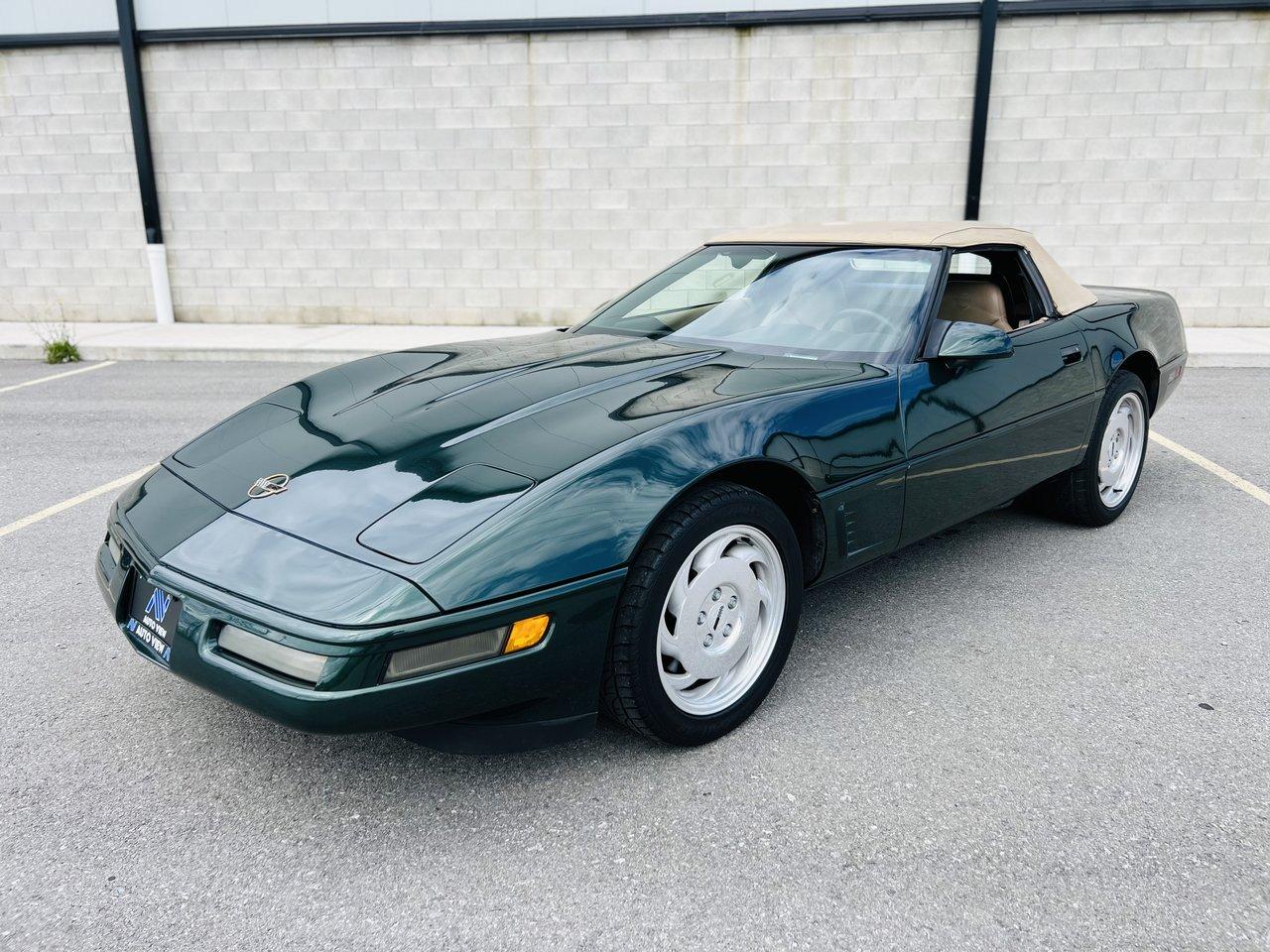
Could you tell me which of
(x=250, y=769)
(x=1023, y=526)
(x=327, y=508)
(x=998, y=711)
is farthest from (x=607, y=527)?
(x=1023, y=526)

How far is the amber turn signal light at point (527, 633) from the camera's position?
2186 millimetres

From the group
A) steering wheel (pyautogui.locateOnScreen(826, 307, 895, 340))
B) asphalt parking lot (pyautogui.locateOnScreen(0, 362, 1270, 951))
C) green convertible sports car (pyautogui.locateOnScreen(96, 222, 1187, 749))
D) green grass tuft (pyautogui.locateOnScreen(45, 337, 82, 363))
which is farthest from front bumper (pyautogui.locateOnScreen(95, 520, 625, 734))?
green grass tuft (pyautogui.locateOnScreen(45, 337, 82, 363))

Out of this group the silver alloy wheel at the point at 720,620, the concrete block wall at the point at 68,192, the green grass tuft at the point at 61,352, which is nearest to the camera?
the silver alloy wheel at the point at 720,620

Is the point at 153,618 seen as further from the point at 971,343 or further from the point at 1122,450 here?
the point at 1122,450

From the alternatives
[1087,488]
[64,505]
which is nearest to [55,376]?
[64,505]

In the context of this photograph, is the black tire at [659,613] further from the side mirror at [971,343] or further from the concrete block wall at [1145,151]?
the concrete block wall at [1145,151]

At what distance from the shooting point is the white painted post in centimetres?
1084

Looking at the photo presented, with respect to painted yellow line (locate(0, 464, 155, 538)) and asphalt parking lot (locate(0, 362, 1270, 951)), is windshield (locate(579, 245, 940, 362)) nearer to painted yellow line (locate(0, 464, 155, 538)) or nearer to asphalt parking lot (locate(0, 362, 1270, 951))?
asphalt parking lot (locate(0, 362, 1270, 951))

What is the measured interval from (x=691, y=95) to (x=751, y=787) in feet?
29.1

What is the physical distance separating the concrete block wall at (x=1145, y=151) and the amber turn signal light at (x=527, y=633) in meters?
9.15

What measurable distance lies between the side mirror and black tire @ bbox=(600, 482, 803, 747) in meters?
0.91

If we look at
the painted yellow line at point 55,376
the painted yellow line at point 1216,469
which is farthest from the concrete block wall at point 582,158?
the painted yellow line at point 1216,469

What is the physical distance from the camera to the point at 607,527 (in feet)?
7.60

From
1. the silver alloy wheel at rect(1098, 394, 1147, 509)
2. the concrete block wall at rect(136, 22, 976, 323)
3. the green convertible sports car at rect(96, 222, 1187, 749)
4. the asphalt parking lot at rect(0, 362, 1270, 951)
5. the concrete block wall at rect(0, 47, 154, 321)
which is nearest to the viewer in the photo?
the asphalt parking lot at rect(0, 362, 1270, 951)
